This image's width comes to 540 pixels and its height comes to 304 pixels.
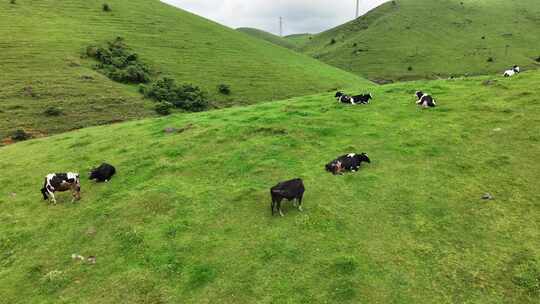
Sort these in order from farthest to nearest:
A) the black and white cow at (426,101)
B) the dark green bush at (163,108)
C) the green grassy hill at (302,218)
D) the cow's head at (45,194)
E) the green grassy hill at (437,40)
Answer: the green grassy hill at (437,40), the dark green bush at (163,108), the black and white cow at (426,101), the cow's head at (45,194), the green grassy hill at (302,218)

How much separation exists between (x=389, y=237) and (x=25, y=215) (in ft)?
53.7

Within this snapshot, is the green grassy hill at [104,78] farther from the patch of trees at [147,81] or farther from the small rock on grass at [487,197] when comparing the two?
the small rock on grass at [487,197]

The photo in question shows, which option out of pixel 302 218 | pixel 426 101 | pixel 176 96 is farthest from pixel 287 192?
pixel 176 96

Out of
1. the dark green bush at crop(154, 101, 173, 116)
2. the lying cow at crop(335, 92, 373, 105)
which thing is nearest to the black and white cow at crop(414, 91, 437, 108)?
the lying cow at crop(335, 92, 373, 105)

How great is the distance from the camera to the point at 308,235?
13.9 meters

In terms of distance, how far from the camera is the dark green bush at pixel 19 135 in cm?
3488

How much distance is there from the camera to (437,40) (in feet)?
323

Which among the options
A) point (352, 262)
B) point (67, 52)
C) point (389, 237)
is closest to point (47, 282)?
point (352, 262)

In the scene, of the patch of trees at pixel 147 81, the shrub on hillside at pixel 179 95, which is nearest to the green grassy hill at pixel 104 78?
the patch of trees at pixel 147 81

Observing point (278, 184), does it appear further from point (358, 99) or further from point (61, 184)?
point (358, 99)

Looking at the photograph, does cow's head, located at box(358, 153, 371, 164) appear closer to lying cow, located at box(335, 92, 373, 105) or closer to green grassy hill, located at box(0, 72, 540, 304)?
green grassy hill, located at box(0, 72, 540, 304)

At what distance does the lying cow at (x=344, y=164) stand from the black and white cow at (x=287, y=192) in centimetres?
344

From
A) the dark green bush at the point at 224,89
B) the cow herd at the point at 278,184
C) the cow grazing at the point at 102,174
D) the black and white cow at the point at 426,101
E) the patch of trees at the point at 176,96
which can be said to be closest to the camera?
the cow herd at the point at 278,184

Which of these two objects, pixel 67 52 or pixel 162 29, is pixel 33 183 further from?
pixel 162 29
